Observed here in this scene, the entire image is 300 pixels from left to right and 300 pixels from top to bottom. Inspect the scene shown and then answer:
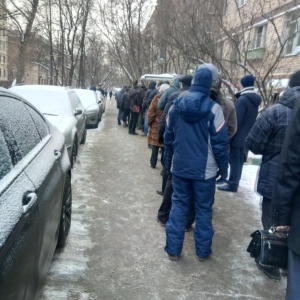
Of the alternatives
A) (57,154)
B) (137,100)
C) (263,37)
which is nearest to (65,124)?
(57,154)

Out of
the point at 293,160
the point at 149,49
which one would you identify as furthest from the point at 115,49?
the point at 293,160

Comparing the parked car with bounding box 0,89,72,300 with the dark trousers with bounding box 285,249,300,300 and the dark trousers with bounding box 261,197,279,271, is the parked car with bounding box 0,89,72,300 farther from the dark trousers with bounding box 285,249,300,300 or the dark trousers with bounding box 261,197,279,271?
the dark trousers with bounding box 261,197,279,271

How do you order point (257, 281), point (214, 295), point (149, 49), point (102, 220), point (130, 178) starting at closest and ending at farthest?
point (214, 295)
point (257, 281)
point (102, 220)
point (130, 178)
point (149, 49)

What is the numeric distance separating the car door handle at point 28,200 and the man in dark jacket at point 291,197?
5.01 feet

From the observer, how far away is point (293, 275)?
2268mm

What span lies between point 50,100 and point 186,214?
14.6 feet

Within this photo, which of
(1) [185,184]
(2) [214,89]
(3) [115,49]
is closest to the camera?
(1) [185,184]

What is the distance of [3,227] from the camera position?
148 centimetres

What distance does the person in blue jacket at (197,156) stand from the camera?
3188mm

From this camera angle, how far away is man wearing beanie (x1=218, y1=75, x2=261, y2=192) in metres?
5.50

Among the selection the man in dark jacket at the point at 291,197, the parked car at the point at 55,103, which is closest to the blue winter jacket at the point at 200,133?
the man in dark jacket at the point at 291,197

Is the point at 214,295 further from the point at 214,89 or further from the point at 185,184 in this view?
the point at 214,89

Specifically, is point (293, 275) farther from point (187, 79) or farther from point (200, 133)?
point (187, 79)

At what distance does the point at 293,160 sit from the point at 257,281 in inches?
62.3
